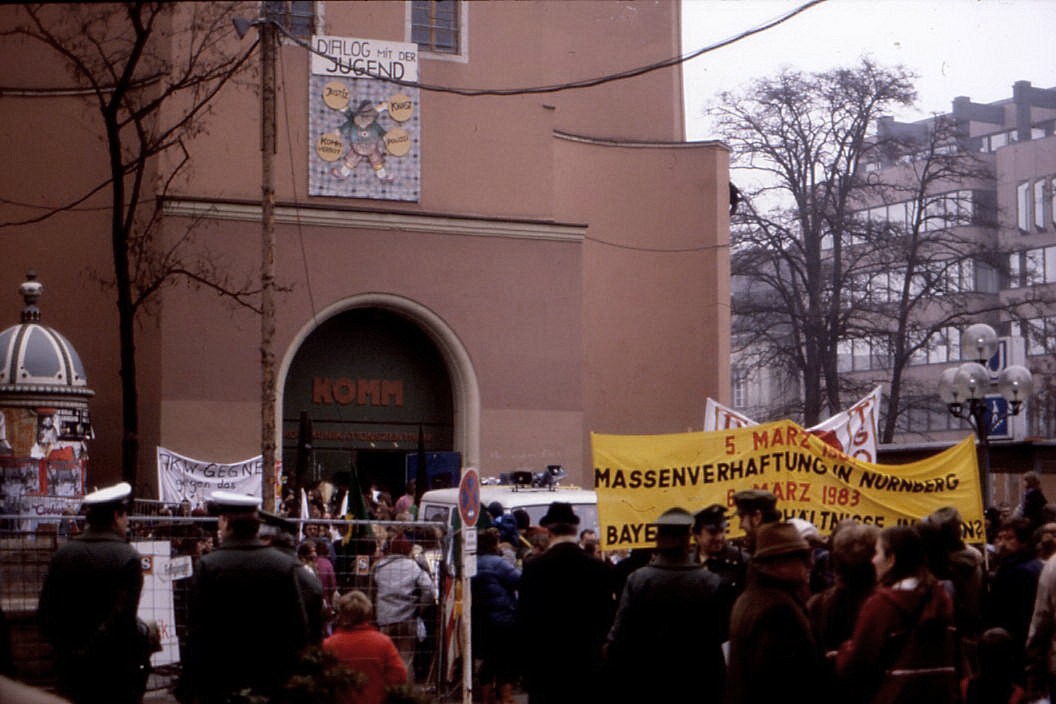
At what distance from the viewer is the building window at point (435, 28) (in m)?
30.8

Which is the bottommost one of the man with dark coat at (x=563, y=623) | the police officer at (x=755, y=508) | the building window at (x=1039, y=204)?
the man with dark coat at (x=563, y=623)

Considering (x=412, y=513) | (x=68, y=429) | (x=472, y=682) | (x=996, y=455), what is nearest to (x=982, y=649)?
(x=472, y=682)

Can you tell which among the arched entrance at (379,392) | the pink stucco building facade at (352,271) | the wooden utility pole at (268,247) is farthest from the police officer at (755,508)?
the arched entrance at (379,392)

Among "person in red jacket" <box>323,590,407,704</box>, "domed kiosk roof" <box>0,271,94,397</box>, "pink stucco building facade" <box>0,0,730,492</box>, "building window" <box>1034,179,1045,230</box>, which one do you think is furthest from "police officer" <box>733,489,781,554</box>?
"building window" <box>1034,179,1045,230</box>

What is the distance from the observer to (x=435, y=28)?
3095 cm

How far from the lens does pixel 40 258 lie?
30.9m

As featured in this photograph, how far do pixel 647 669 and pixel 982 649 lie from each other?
189 centimetres

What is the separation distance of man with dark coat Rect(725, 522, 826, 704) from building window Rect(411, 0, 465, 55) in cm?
2398

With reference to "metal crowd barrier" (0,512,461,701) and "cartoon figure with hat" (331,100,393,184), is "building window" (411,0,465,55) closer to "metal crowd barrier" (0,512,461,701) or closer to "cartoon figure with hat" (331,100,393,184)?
"cartoon figure with hat" (331,100,393,184)

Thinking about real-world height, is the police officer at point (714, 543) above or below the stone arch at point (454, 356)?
below

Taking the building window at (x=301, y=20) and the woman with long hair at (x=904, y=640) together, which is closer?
the woman with long hair at (x=904, y=640)

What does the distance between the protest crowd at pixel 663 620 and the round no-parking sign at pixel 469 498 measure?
1.54 metres

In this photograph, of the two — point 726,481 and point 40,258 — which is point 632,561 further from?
point 40,258

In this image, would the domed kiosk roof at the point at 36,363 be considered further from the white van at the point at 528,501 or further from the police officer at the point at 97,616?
the police officer at the point at 97,616
